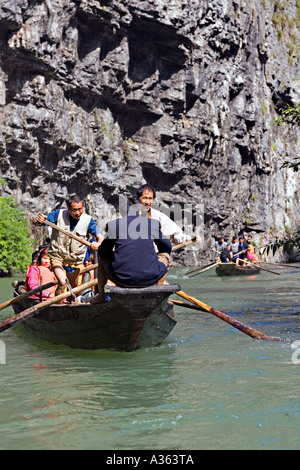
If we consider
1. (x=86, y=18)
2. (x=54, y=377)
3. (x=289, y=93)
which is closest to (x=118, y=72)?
(x=86, y=18)

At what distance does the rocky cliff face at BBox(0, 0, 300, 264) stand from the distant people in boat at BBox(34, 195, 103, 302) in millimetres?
27584

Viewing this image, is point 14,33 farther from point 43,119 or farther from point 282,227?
point 282,227

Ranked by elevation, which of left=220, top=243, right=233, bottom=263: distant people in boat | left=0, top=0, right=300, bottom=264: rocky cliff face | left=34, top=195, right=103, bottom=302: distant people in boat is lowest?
left=220, top=243, right=233, bottom=263: distant people in boat

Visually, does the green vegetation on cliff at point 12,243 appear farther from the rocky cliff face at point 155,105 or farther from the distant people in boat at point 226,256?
the distant people in boat at point 226,256

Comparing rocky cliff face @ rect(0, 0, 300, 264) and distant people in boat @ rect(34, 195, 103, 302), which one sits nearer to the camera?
distant people in boat @ rect(34, 195, 103, 302)

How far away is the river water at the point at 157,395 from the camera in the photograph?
15.0ft

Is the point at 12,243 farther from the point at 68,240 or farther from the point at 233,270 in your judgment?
the point at 68,240

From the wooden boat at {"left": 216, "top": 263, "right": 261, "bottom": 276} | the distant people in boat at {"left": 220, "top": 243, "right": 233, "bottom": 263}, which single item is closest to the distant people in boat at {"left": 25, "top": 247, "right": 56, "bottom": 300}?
the wooden boat at {"left": 216, "top": 263, "right": 261, "bottom": 276}

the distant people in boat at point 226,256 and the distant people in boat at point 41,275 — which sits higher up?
the distant people in boat at point 41,275

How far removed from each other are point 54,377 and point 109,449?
101 inches

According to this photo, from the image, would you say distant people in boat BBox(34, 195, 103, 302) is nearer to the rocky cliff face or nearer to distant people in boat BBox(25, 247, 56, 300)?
distant people in boat BBox(25, 247, 56, 300)

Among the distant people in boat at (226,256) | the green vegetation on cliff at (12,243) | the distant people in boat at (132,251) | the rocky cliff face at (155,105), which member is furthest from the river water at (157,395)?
the rocky cliff face at (155,105)

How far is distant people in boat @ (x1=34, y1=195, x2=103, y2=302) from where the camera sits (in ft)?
30.8

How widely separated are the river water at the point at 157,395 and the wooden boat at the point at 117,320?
0.56 feet
